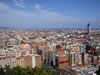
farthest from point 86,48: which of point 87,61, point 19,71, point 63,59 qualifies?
point 19,71

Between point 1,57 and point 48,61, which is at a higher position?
point 1,57

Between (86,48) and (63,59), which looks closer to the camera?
(63,59)

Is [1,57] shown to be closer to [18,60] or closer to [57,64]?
[18,60]

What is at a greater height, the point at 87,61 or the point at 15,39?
the point at 15,39

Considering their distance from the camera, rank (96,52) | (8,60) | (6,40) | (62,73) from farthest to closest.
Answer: (6,40), (96,52), (8,60), (62,73)

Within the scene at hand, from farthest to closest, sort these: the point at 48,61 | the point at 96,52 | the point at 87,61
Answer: the point at 96,52 < the point at 48,61 < the point at 87,61

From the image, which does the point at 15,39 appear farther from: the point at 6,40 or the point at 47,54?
the point at 47,54

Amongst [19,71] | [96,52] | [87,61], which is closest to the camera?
[19,71]

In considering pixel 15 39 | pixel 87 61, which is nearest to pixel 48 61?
pixel 87 61

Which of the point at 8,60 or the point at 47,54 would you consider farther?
the point at 47,54
